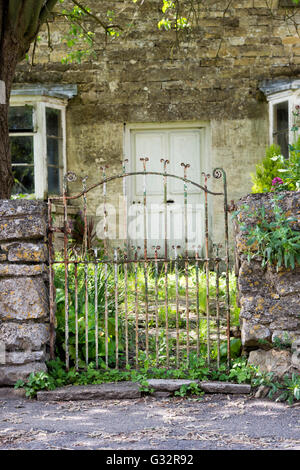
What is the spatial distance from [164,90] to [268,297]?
568 centimetres

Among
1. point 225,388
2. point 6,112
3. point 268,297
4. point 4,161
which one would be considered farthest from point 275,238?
point 6,112

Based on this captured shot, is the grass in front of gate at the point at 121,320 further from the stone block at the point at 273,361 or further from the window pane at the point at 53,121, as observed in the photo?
the window pane at the point at 53,121

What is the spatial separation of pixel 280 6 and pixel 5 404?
7.72 meters

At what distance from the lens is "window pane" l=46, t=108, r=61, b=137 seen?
9156mm

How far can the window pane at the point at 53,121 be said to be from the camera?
30.0 feet

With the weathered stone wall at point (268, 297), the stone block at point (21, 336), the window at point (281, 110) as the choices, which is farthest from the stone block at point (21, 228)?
the window at point (281, 110)

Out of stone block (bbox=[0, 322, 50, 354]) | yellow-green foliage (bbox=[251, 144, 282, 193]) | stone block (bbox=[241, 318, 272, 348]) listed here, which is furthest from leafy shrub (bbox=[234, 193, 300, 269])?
yellow-green foliage (bbox=[251, 144, 282, 193])

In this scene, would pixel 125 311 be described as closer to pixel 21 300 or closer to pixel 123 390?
pixel 123 390

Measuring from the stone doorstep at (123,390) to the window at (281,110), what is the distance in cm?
548

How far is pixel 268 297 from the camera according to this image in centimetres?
429

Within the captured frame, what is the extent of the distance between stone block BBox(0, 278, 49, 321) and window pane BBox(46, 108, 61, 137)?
5.20 m

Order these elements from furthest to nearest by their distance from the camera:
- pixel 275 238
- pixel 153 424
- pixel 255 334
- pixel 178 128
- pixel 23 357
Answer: pixel 178 128 → pixel 23 357 → pixel 255 334 → pixel 275 238 → pixel 153 424

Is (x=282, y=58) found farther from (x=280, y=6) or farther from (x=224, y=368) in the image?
(x=224, y=368)

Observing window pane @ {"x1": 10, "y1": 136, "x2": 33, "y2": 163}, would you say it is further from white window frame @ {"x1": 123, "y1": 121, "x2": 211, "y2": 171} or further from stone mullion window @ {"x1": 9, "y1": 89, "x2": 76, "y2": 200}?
white window frame @ {"x1": 123, "y1": 121, "x2": 211, "y2": 171}
